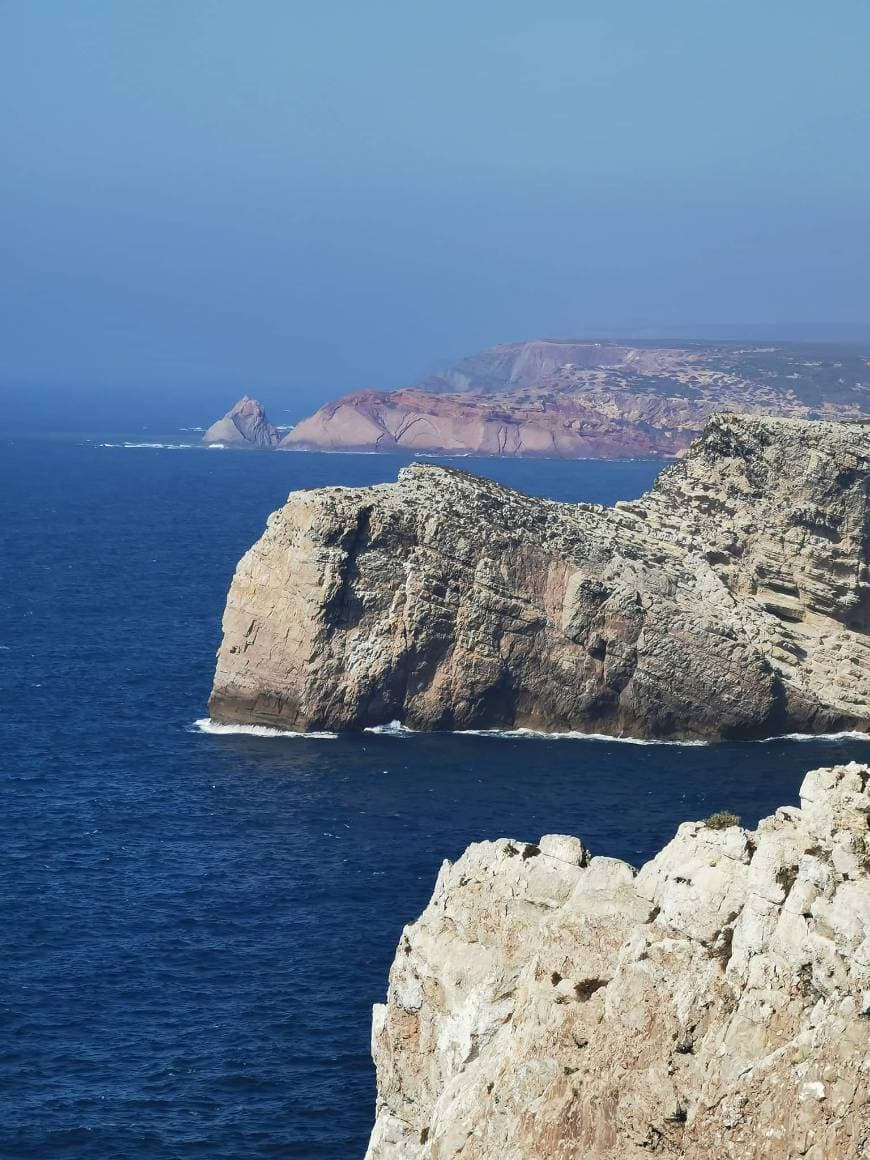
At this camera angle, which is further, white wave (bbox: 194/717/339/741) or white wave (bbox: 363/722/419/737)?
white wave (bbox: 363/722/419/737)

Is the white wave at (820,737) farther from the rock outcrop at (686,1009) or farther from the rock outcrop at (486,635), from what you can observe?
the rock outcrop at (686,1009)

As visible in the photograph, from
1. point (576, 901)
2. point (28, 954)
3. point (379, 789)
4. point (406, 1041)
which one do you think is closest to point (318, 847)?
point (379, 789)

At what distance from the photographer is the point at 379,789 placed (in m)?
82.7

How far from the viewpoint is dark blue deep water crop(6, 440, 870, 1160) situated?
5200 centimetres

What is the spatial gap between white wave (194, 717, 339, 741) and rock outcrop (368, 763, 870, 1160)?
52.6 m

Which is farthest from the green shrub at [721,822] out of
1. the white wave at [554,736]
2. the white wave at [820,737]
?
the white wave at [820,737]

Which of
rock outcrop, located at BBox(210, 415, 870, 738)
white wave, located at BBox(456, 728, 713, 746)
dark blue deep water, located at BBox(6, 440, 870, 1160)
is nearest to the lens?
dark blue deep water, located at BBox(6, 440, 870, 1160)

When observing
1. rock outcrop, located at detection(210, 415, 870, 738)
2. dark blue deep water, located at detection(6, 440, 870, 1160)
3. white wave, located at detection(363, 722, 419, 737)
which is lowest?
dark blue deep water, located at detection(6, 440, 870, 1160)

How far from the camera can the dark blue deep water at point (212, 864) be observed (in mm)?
52000

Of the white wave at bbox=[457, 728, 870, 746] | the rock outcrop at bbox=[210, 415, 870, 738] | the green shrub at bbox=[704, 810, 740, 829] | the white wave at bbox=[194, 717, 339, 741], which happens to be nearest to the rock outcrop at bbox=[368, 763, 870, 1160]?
the green shrub at bbox=[704, 810, 740, 829]

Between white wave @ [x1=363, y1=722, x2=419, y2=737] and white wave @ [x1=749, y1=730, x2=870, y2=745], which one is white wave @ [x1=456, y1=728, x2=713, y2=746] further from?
white wave @ [x1=749, y1=730, x2=870, y2=745]

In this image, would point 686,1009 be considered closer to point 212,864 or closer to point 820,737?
point 212,864

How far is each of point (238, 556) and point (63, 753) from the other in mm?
64762

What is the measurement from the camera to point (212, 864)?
2820 inches
